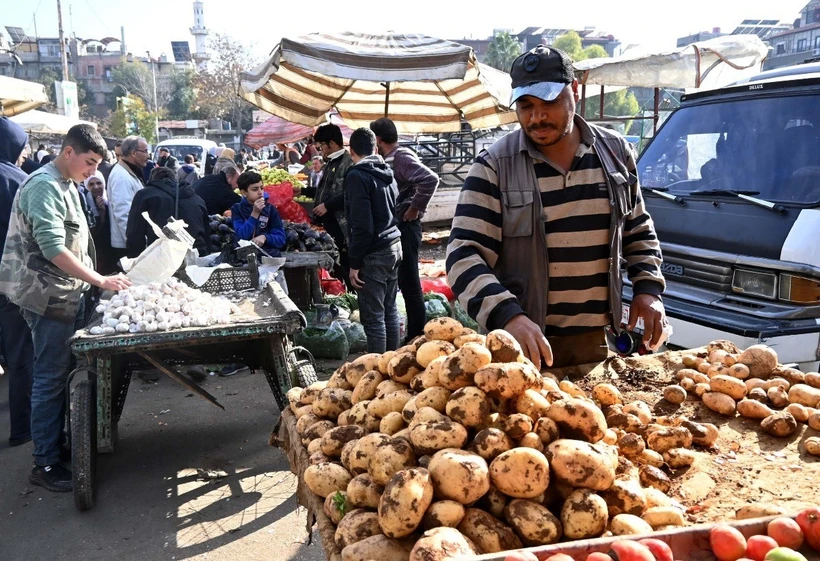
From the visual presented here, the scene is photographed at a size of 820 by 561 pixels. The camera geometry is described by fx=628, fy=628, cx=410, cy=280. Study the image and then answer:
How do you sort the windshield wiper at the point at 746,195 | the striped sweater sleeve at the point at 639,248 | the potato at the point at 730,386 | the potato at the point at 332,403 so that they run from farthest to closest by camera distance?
1. the windshield wiper at the point at 746,195
2. the striped sweater sleeve at the point at 639,248
3. the potato at the point at 730,386
4. the potato at the point at 332,403

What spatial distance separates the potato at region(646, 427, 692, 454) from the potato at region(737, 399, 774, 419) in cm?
45

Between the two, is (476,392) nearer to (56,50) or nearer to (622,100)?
(622,100)

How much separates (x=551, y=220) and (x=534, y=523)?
1539mm

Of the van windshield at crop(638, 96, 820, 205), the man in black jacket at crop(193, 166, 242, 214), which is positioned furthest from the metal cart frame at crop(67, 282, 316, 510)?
the man in black jacket at crop(193, 166, 242, 214)

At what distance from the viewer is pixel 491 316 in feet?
8.27

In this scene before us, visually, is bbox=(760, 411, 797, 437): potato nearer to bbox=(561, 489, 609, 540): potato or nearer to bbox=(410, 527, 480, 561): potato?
bbox=(561, 489, 609, 540): potato

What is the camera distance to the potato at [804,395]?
2.54 m

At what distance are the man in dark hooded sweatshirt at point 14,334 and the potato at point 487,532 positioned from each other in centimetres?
422

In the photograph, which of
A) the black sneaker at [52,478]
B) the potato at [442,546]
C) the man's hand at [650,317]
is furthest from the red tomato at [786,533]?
the black sneaker at [52,478]

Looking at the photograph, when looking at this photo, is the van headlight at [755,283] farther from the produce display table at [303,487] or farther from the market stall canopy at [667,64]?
the market stall canopy at [667,64]

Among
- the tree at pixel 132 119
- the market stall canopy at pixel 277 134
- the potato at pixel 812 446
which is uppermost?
the tree at pixel 132 119

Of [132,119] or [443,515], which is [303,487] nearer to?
[443,515]

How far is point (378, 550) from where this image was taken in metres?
1.59

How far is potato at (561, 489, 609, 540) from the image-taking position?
1614 millimetres
